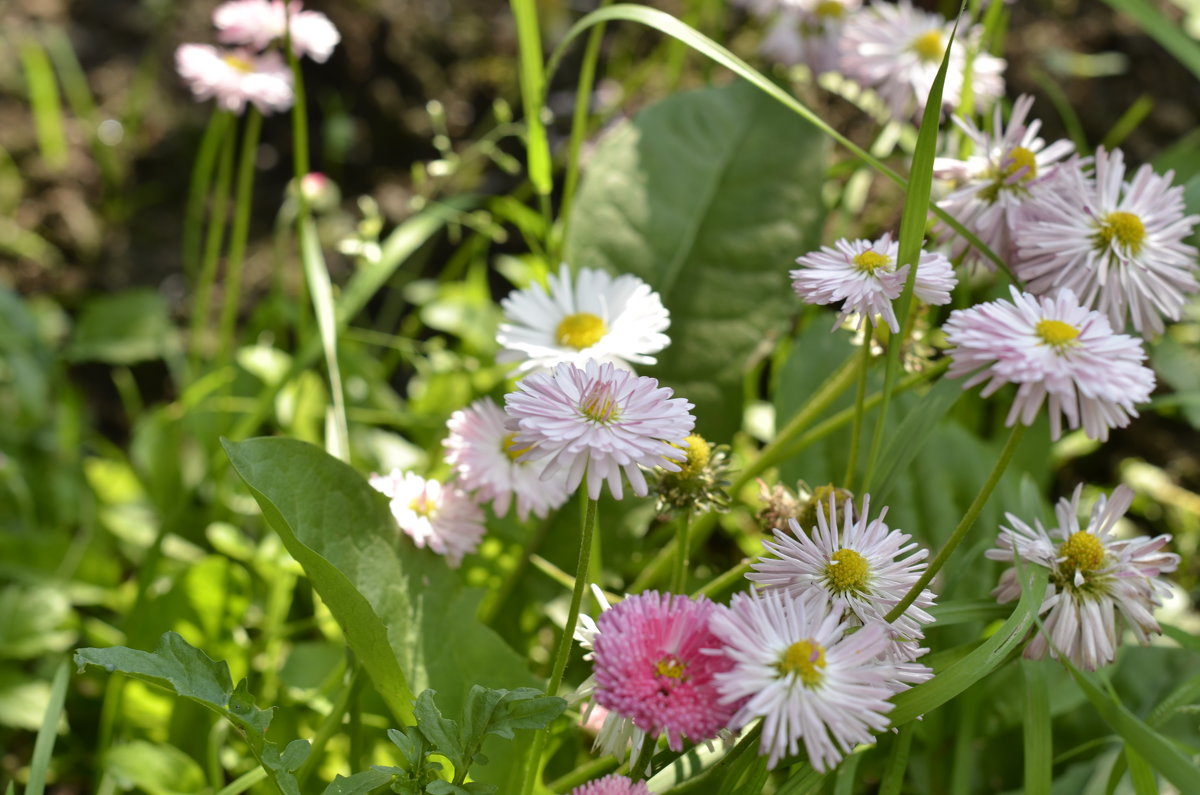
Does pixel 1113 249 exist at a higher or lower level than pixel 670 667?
higher

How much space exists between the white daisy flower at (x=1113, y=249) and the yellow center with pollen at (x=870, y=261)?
0.46 feet

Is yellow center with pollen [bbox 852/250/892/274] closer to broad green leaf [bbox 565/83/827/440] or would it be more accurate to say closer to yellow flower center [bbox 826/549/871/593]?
yellow flower center [bbox 826/549/871/593]

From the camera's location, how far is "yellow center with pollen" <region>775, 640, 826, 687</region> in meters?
0.62

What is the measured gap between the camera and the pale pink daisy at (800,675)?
1.99 ft

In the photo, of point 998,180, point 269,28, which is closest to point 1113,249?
point 998,180

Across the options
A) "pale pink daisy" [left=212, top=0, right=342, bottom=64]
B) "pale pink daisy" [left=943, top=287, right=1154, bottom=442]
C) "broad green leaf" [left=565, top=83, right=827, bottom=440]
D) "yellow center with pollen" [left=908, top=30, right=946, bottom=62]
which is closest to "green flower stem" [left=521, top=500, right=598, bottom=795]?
"pale pink daisy" [left=943, top=287, right=1154, bottom=442]

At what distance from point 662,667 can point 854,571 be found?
6.0 inches

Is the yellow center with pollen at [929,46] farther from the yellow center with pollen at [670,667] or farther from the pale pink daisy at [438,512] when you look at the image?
the yellow center with pollen at [670,667]

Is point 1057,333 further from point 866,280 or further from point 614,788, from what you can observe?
point 614,788

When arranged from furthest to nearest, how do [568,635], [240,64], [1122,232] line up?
1. [240,64]
2. [1122,232]
3. [568,635]

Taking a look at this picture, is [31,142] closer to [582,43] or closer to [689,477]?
[582,43]

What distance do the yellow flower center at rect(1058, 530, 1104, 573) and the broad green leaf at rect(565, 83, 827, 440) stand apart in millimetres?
510

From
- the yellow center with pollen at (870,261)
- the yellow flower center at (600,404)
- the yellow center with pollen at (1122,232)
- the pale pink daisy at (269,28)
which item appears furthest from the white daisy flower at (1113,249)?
the pale pink daisy at (269,28)

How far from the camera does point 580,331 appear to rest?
37.5 inches
